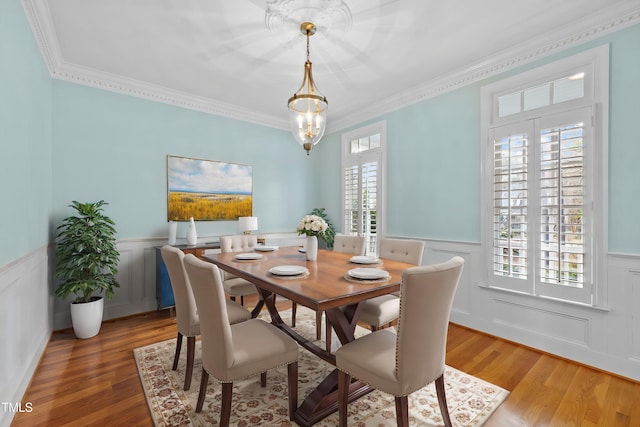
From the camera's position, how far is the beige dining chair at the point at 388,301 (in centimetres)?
236

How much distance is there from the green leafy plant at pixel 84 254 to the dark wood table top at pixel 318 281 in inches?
54.6

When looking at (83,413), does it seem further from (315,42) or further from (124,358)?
(315,42)

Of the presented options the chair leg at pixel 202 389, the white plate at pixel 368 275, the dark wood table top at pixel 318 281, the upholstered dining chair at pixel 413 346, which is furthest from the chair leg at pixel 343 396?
the chair leg at pixel 202 389

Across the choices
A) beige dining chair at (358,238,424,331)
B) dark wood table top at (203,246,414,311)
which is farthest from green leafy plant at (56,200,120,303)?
beige dining chair at (358,238,424,331)

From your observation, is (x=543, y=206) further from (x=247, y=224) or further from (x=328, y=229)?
(x=247, y=224)

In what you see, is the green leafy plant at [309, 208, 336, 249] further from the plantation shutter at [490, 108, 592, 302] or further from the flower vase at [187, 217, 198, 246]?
the plantation shutter at [490, 108, 592, 302]

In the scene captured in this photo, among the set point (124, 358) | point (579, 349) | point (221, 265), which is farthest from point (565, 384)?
point (124, 358)

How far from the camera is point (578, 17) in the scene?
250cm

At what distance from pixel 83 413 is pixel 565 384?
3479 mm

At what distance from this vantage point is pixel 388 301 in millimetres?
2490

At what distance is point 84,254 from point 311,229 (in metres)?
2.51

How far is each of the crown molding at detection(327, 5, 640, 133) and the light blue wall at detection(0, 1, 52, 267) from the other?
383 cm

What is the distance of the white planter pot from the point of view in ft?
9.91

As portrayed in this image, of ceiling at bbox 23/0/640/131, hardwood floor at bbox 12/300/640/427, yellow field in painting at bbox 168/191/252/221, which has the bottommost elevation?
hardwood floor at bbox 12/300/640/427
